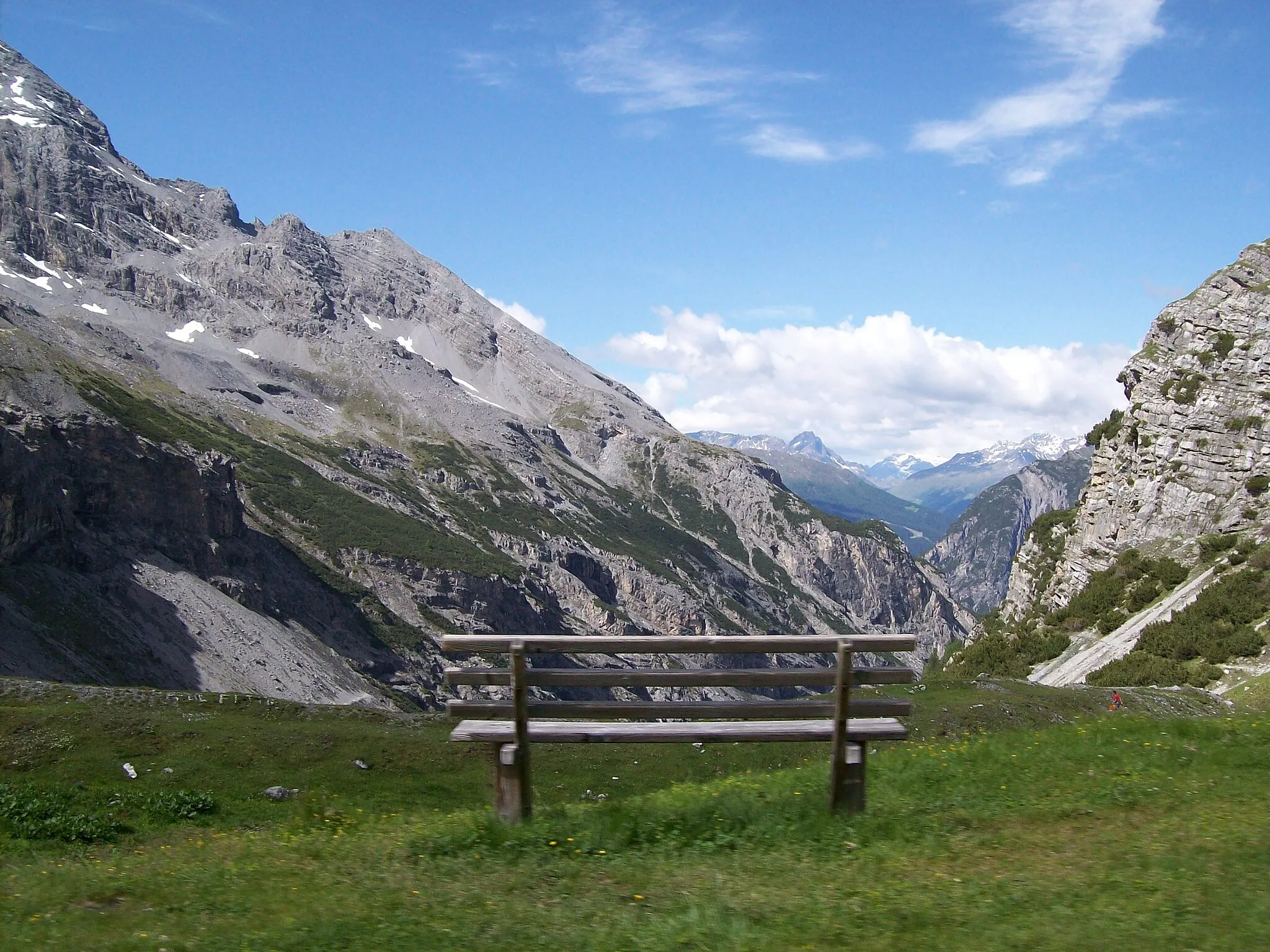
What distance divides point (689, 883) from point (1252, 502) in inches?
3251

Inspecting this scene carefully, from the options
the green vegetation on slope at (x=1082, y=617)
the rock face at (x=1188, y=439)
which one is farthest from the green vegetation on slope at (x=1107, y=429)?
the green vegetation on slope at (x=1082, y=617)

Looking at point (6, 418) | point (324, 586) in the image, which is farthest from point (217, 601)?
point (324, 586)

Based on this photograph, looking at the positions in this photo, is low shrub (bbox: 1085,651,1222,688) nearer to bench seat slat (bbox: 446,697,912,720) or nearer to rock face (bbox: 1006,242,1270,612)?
rock face (bbox: 1006,242,1270,612)

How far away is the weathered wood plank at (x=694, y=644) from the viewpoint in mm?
11547

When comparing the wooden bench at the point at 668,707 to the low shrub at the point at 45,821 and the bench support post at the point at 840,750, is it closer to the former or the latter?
the bench support post at the point at 840,750

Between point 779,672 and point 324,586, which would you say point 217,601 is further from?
point 779,672

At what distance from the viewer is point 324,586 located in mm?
190625

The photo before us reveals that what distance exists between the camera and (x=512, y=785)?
39.0ft

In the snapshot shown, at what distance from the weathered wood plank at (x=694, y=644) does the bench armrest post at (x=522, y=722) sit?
0.16 metres

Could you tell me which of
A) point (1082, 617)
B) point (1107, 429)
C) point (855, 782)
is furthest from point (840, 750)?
point (1107, 429)

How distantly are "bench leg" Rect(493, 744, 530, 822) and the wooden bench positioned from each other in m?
0.01

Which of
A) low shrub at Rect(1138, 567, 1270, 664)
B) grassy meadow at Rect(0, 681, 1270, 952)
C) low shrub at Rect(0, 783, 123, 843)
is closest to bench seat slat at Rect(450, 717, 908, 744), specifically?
grassy meadow at Rect(0, 681, 1270, 952)

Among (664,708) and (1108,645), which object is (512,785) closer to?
Answer: (664,708)

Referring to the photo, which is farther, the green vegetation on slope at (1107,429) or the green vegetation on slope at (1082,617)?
the green vegetation on slope at (1107,429)
